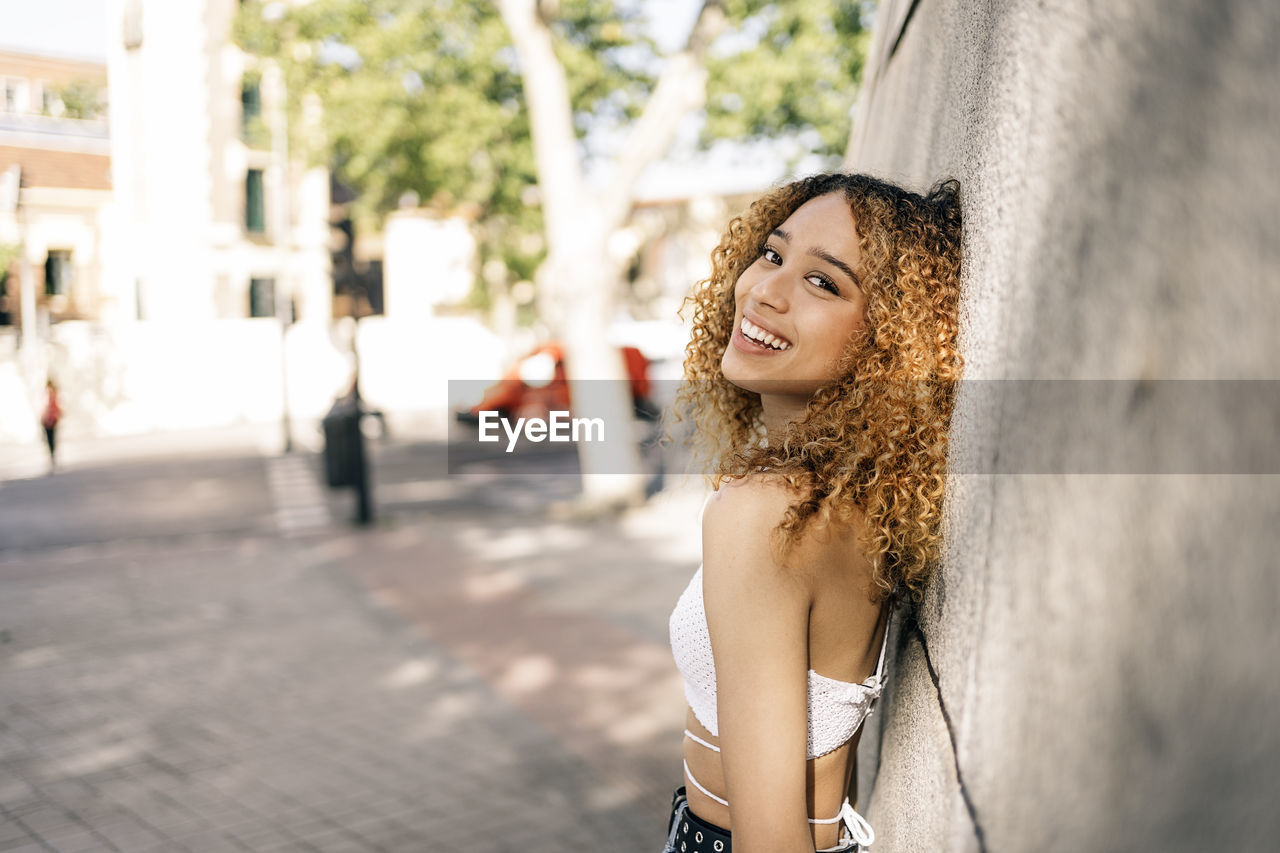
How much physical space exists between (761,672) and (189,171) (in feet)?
109

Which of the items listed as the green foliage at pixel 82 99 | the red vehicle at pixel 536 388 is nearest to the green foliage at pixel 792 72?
the red vehicle at pixel 536 388

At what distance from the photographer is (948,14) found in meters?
2.04

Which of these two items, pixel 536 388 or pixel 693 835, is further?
pixel 536 388

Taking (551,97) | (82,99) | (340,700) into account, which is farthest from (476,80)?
(82,99)

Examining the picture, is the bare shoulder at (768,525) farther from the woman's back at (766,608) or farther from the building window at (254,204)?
the building window at (254,204)

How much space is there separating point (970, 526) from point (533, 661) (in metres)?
5.80

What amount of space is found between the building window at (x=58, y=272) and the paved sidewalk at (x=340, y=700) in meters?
24.7

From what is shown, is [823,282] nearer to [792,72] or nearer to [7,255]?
[792,72]

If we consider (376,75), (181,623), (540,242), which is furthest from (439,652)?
(540,242)

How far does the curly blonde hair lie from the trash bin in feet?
36.3

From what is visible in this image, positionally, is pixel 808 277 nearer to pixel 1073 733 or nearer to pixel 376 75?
pixel 1073 733

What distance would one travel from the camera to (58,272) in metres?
32.2

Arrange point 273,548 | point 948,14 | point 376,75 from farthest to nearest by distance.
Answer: point 376,75 → point 273,548 → point 948,14

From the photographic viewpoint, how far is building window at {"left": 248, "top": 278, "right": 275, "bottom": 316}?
33031mm
